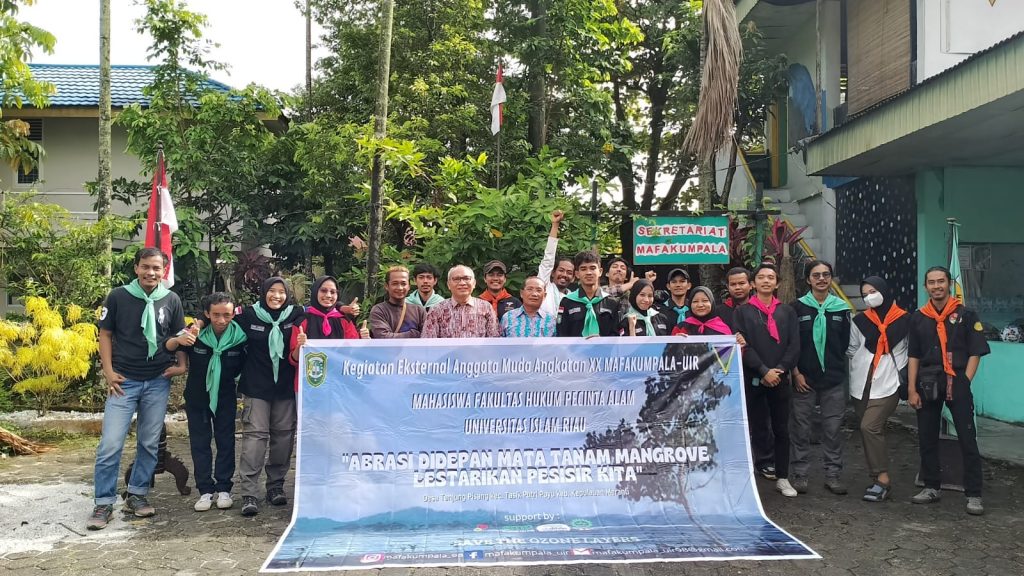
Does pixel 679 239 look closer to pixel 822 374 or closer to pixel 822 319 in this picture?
pixel 822 319

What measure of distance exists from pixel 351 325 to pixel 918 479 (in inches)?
174

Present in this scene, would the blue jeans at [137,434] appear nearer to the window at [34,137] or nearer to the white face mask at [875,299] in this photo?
the white face mask at [875,299]

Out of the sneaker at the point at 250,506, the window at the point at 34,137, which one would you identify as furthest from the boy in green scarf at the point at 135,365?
the window at the point at 34,137

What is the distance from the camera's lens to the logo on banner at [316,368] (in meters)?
5.20

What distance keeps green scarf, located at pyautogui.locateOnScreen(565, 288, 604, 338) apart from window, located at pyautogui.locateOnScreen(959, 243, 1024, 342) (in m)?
6.41

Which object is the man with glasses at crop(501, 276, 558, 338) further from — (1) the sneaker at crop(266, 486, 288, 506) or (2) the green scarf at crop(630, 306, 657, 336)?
(1) the sneaker at crop(266, 486, 288, 506)

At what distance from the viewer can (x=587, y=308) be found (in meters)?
6.04

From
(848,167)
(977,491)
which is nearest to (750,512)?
(977,491)

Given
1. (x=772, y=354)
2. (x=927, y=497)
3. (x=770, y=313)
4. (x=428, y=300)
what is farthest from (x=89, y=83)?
(x=927, y=497)

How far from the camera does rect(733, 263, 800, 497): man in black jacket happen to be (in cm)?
593

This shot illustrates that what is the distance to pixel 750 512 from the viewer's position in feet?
16.5

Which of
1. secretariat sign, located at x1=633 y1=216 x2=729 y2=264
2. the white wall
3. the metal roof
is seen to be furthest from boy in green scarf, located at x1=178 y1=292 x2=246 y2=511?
the metal roof

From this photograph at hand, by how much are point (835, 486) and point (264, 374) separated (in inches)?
167

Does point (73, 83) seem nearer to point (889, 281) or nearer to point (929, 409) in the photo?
point (889, 281)
